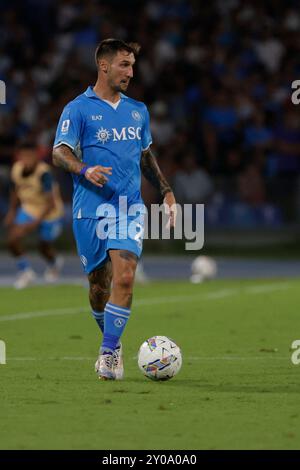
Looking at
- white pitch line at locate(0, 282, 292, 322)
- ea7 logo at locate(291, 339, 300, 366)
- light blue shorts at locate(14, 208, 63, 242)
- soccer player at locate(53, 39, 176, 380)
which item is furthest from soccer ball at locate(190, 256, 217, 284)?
soccer player at locate(53, 39, 176, 380)

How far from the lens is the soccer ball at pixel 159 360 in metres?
9.49

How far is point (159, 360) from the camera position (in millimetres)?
9500

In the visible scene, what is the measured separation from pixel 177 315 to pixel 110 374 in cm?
577

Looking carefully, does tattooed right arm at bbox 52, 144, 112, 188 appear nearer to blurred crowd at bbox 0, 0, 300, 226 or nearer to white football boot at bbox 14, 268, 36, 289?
white football boot at bbox 14, 268, 36, 289

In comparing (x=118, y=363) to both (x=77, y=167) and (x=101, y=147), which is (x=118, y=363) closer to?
(x=77, y=167)

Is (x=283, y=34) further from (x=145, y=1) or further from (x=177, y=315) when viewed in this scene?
(x=177, y=315)

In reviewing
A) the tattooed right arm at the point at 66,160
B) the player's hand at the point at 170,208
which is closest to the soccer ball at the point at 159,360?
the player's hand at the point at 170,208

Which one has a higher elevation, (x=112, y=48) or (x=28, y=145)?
(x=28, y=145)

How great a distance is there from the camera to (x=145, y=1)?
92.6ft

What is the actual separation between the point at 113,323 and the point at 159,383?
0.56 meters

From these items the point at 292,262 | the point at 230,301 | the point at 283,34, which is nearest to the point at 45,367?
the point at 230,301

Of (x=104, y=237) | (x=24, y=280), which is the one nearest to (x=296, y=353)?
(x=104, y=237)

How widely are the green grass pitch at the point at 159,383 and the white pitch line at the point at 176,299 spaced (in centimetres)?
4

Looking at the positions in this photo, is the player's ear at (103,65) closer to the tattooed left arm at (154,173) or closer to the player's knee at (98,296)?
the tattooed left arm at (154,173)
